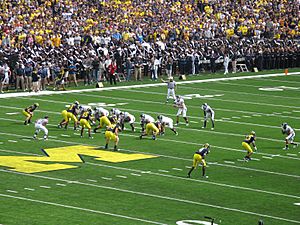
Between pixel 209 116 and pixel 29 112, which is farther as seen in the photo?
pixel 209 116

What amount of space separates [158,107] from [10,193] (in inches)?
635

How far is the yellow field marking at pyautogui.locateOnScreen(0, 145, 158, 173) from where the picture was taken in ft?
97.6

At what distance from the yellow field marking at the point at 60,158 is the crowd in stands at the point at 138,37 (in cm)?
1226

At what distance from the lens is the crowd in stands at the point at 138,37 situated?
47250 millimetres

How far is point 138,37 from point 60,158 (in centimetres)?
2270

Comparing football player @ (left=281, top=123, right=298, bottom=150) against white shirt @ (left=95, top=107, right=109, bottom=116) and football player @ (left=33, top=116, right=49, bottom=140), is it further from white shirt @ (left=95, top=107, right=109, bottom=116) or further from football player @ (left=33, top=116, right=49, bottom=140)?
football player @ (left=33, top=116, right=49, bottom=140)

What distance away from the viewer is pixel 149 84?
161 feet

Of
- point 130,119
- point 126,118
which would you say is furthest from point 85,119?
point 130,119

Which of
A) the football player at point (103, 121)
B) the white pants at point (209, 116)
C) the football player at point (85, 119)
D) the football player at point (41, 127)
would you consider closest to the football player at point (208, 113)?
the white pants at point (209, 116)

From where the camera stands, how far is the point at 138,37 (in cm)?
5306

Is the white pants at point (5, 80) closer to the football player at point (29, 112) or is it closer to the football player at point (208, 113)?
the football player at point (29, 112)

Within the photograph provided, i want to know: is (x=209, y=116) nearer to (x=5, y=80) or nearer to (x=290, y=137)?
(x=290, y=137)

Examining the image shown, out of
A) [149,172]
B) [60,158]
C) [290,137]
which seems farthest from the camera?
[290,137]

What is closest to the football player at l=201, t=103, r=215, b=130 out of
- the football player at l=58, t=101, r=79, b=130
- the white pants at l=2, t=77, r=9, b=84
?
the football player at l=58, t=101, r=79, b=130
